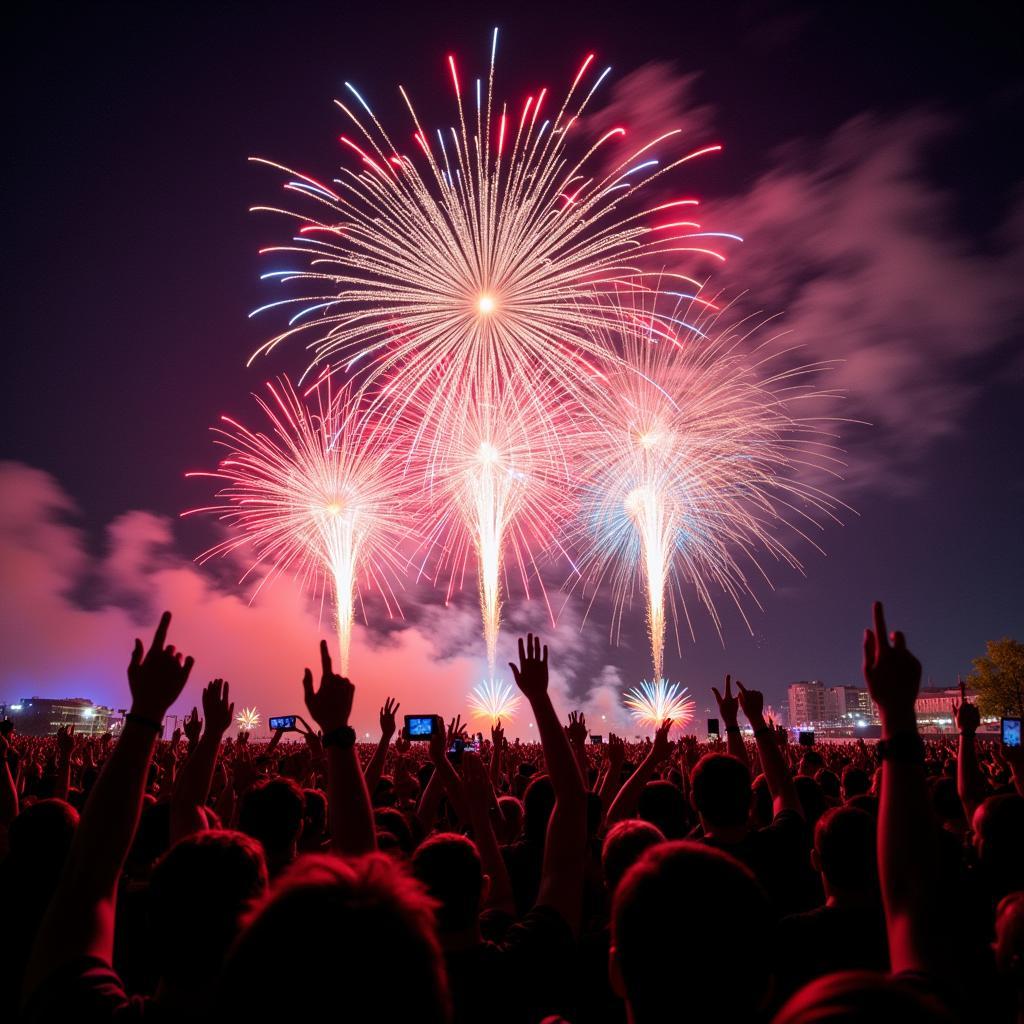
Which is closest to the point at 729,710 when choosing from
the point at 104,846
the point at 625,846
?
the point at 625,846

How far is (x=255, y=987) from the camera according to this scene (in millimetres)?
1321

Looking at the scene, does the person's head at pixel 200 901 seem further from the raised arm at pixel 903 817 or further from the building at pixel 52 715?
the building at pixel 52 715

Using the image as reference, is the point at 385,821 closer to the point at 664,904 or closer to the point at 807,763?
the point at 664,904

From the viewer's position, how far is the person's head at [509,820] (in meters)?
6.39

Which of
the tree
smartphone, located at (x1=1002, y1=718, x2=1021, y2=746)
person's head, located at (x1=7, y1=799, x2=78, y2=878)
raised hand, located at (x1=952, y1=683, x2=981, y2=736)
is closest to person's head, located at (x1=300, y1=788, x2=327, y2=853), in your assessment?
person's head, located at (x1=7, y1=799, x2=78, y2=878)

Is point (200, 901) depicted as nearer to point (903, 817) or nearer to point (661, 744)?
point (903, 817)

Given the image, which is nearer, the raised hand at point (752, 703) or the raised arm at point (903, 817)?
the raised arm at point (903, 817)

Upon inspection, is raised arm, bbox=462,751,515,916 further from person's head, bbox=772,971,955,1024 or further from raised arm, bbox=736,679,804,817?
person's head, bbox=772,971,955,1024

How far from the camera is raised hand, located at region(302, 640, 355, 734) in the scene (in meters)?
3.59

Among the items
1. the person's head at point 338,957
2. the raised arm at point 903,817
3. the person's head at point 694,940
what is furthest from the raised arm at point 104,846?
the raised arm at point 903,817

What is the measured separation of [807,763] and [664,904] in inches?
427

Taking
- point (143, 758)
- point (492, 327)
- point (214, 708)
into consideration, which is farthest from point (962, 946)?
point (492, 327)

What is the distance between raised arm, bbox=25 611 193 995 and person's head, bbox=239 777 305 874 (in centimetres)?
129

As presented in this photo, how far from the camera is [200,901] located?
2.31m
